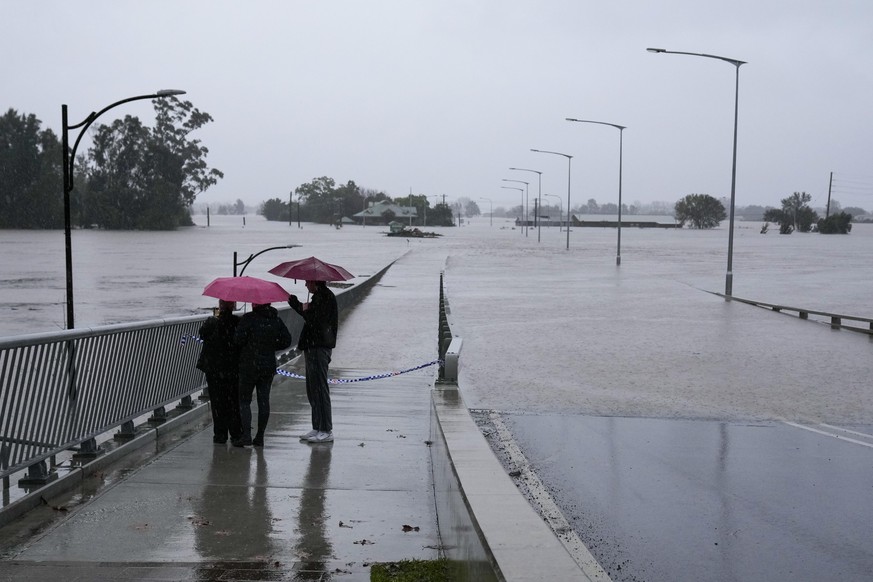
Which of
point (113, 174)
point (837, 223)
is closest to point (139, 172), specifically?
point (113, 174)

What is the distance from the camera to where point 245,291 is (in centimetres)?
928

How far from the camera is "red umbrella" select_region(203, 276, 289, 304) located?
9.26m

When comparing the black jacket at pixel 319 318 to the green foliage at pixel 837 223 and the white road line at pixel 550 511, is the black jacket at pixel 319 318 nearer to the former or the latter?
the white road line at pixel 550 511

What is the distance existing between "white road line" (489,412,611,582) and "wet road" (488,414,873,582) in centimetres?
9

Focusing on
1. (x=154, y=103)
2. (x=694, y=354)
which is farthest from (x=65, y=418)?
(x=154, y=103)

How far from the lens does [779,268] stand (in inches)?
2589

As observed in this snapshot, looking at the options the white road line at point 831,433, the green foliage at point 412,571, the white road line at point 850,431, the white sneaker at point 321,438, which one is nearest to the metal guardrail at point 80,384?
the white sneaker at point 321,438

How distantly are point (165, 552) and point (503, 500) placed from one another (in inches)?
91.5

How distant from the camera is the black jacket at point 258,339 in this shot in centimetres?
945

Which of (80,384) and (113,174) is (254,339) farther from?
(113,174)

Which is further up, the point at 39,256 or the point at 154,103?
the point at 154,103

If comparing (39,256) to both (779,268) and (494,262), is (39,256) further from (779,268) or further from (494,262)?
(779,268)

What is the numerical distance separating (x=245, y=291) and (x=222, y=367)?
816mm

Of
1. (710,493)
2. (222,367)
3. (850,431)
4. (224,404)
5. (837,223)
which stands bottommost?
(850,431)
